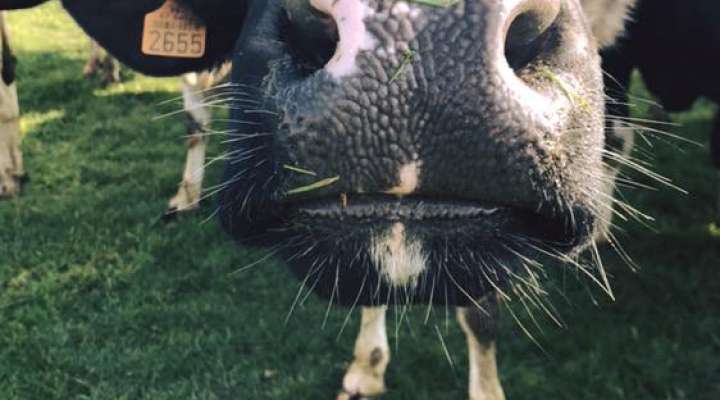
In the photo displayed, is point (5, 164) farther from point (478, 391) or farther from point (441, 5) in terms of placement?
point (441, 5)

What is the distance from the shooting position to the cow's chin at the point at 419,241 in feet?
4.04

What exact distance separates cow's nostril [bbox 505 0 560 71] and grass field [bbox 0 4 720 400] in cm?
118

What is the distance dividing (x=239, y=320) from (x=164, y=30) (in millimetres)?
1452

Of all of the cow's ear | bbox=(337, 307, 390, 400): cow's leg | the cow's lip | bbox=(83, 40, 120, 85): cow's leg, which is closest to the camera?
the cow's lip

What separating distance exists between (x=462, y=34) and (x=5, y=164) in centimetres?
409

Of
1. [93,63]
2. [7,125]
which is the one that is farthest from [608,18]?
[93,63]

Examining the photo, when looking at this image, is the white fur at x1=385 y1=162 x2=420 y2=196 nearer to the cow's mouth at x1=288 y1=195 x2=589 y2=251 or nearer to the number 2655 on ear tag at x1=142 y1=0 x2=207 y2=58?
the cow's mouth at x1=288 y1=195 x2=589 y2=251

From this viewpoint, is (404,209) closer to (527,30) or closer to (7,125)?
(527,30)

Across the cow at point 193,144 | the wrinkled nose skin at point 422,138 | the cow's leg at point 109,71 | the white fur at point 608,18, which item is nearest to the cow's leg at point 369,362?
the white fur at point 608,18

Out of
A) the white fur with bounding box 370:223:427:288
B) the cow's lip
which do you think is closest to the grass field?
the white fur with bounding box 370:223:427:288

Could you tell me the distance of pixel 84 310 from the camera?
345 cm

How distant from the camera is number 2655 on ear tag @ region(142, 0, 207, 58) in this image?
234 cm

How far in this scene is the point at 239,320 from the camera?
3340 mm

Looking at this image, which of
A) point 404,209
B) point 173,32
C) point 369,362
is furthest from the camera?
point 369,362
